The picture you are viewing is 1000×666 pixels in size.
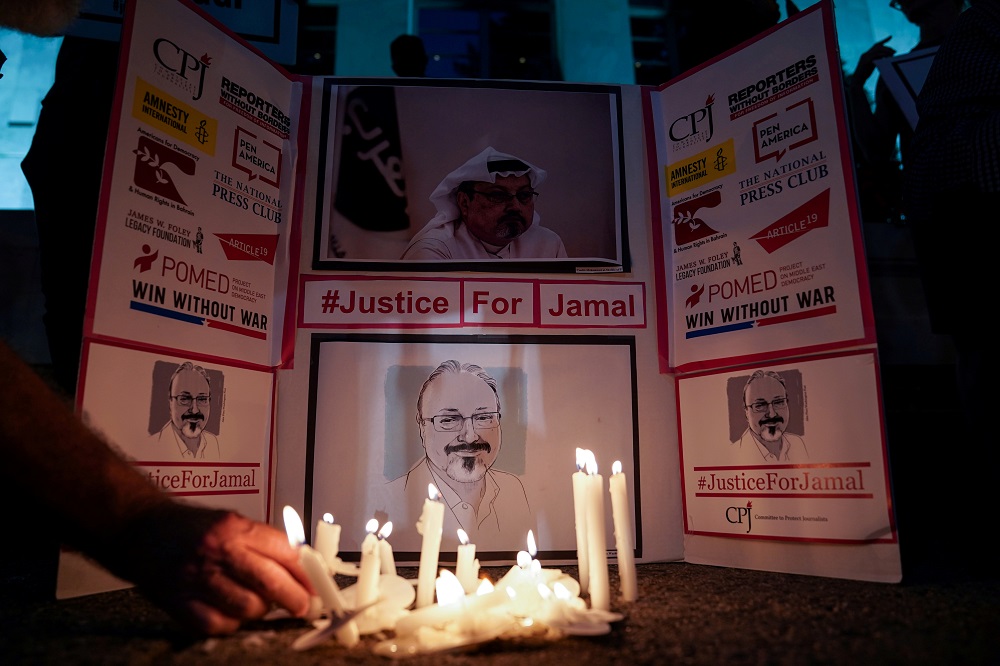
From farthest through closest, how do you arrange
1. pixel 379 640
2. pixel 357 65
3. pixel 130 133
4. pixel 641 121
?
pixel 357 65 → pixel 641 121 → pixel 130 133 → pixel 379 640

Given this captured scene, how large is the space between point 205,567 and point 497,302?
3.56 ft

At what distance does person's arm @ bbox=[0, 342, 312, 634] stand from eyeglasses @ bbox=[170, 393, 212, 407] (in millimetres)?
535

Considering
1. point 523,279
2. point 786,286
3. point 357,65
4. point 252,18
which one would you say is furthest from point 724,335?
point 357,65

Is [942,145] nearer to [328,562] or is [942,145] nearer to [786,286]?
[786,286]

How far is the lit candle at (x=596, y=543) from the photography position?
1188mm

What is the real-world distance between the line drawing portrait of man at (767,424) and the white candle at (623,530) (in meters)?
0.55

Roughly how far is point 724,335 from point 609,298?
341mm

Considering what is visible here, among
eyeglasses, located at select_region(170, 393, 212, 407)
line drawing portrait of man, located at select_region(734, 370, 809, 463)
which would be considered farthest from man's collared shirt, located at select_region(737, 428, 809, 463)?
eyeglasses, located at select_region(170, 393, 212, 407)

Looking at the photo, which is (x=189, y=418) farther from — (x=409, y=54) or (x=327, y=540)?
(x=409, y=54)

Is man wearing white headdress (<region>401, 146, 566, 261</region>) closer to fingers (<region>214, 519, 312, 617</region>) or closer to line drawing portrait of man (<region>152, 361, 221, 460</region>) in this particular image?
line drawing portrait of man (<region>152, 361, 221, 460</region>)

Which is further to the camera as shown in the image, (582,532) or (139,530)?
(582,532)

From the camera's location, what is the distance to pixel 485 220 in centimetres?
191

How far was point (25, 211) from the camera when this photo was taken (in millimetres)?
3061

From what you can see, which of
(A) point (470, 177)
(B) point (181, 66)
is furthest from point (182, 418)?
(A) point (470, 177)
